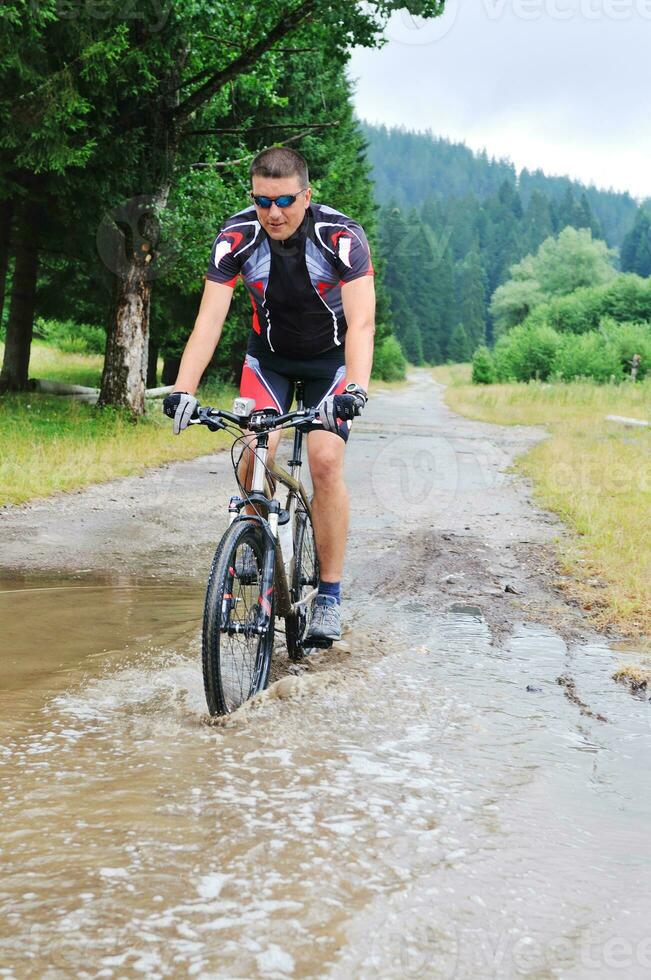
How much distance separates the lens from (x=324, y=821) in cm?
Answer: 290

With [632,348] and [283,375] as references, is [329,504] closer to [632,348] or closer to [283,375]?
[283,375]

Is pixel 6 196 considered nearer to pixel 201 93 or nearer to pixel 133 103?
pixel 133 103

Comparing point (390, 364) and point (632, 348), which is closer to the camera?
point (632, 348)

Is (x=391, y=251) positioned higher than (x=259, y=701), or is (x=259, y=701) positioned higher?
(x=391, y=251)

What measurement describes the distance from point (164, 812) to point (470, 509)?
7.54m

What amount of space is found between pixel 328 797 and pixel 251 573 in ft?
3.66

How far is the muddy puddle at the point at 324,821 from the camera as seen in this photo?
2.25 meters

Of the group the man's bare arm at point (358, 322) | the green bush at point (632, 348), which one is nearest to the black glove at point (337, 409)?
the man's bare arm at point (358, 322)

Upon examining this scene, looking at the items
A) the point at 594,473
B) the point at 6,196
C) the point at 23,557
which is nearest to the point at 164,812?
the point at 23,557

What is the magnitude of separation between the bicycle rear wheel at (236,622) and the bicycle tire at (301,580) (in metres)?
0.52

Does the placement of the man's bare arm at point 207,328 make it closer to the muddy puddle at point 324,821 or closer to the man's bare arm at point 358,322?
the man's bare arm at point 358,322

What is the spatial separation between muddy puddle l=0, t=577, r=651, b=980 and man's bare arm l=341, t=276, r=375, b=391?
4.54 feet

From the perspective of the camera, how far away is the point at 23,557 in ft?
22.0

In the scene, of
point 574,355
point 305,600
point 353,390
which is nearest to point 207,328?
point 353,390
